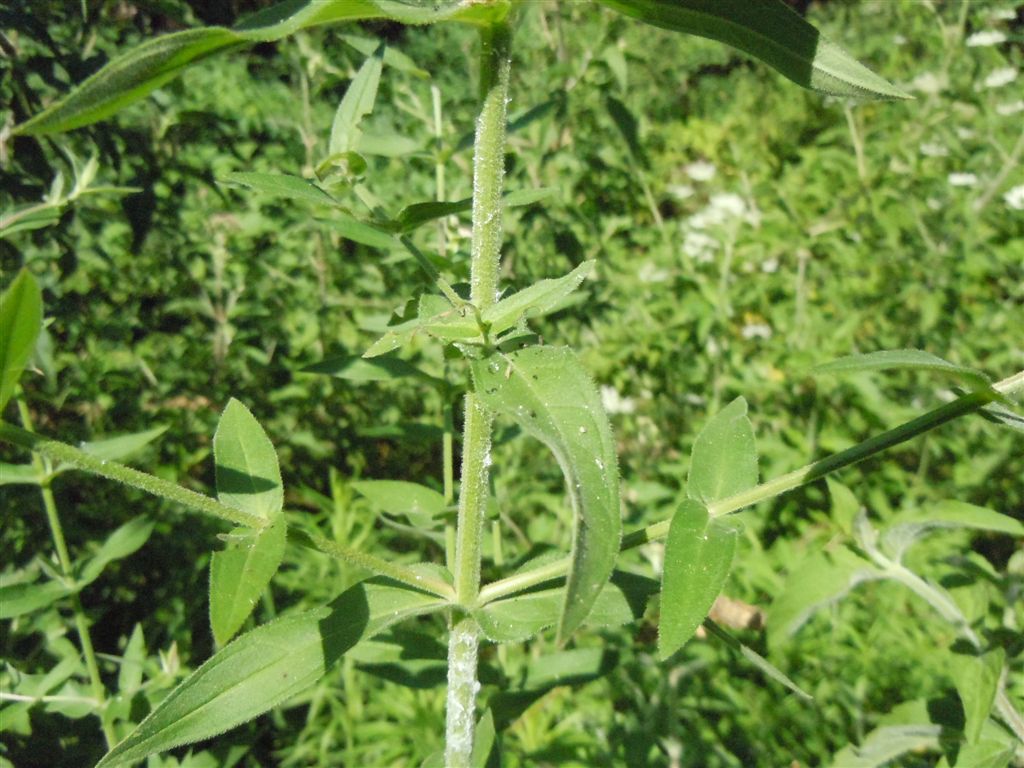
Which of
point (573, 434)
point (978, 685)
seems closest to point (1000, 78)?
point (978, 685)

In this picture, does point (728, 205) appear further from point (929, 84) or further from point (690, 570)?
point (690, 570)

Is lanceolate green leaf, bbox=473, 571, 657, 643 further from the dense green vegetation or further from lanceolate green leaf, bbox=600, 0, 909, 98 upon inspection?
lanceolate green leaf, bbox=600, 0, 909, 98

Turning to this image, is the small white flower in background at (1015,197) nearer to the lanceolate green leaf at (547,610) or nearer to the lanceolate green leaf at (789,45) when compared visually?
the lanceolate green leaf at (547,610)

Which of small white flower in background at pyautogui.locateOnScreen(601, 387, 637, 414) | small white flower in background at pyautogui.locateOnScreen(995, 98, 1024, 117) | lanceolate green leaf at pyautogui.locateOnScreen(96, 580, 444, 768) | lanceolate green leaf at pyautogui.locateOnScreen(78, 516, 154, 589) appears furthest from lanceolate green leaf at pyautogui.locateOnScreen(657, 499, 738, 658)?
small white flower in background at pyautogui.locateOnScreen(995, 98, 1024, 117)

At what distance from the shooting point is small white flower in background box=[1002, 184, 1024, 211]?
2420 mm

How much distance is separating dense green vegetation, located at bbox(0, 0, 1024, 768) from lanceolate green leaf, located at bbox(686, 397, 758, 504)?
0.77ft

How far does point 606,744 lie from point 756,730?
347mm

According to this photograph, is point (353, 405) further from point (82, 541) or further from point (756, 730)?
point (756, 730)

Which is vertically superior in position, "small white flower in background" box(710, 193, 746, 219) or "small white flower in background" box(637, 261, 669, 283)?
"small white flower in background" box(710, 193, 746, 219)

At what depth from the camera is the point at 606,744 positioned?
1.54 metres

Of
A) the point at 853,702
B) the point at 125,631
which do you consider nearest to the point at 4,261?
the point at 125,631

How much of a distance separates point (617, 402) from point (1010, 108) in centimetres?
156

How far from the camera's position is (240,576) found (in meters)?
0.65

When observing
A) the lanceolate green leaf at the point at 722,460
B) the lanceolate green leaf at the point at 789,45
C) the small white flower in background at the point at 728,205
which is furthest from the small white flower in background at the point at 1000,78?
the lanceolate green leaf at the point at 789,45
